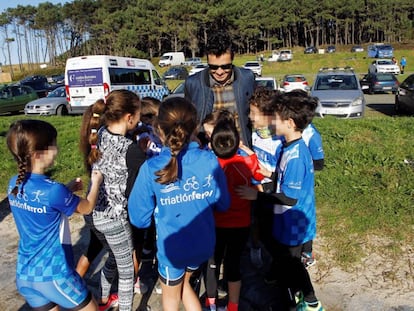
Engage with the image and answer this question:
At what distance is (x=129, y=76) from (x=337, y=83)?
8.34 metres

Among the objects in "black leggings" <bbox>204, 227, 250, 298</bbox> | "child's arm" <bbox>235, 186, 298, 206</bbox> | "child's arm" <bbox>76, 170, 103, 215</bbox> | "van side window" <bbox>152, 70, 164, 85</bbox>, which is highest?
"van side window" <bbox>152, 70, 164, 85</bbox>

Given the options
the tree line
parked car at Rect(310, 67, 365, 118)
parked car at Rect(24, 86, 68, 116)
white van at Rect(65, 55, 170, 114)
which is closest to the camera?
parked car at Rect(310, 67, 365, 118)

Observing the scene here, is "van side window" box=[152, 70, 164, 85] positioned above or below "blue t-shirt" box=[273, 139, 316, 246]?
above

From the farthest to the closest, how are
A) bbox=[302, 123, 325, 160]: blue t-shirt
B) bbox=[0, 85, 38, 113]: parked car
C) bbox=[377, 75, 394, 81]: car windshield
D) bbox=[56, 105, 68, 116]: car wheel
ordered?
bbox=[377, 75, 394, 81]: car windshield < bbox=[0, 85, 38, 113]: parked car < bbox=[56, 105, 68, 116]: car wheel < bbox=[302, 123, 325, 160]: blue t-shirt

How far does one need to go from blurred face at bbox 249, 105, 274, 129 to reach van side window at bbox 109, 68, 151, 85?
13.0m

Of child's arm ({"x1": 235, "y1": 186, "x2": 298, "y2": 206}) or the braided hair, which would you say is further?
child's arm ({"x1": 235, "y1": 186, "x2": 298, "y2": 206})

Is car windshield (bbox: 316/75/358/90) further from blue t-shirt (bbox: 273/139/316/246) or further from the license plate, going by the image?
blue t-shirt (bbox: 273/139/316/246)

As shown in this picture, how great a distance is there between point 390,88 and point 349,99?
13.2 meters

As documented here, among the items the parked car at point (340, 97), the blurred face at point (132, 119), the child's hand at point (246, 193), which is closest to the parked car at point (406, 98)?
the parked car at point (340, 97)

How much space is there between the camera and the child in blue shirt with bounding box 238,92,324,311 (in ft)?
7.81

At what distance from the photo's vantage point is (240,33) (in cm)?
7112

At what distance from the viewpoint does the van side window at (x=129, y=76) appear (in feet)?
50.4

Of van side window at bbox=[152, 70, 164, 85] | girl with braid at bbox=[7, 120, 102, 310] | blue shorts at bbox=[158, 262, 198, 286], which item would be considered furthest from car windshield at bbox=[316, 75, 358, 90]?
girl with braid at bbox=[7, 120, 102, 310]

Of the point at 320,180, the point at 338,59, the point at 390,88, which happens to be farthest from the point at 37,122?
the point at 338,59
